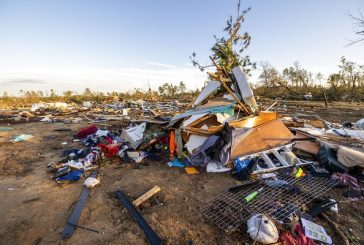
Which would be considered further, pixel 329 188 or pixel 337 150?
pixel 337 150

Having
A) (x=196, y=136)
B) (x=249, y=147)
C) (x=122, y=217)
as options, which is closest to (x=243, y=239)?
(x=122, y=217)

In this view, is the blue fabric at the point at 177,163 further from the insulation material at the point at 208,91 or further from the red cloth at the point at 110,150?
the insulation material at the point at 208,91

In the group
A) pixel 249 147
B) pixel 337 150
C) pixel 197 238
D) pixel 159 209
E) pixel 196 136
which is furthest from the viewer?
pixel 196 136

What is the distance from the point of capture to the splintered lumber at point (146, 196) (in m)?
3.35

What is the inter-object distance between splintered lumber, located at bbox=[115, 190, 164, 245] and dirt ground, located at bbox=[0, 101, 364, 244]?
0.07 m

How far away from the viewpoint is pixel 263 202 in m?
3.23

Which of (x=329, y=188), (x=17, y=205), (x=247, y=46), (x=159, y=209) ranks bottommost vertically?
(x=17, y=205)

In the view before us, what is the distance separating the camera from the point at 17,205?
3428mm

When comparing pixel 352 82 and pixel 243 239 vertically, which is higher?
pixel 352 82

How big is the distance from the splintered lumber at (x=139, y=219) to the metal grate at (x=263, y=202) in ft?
2.68

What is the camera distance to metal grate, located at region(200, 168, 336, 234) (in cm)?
291

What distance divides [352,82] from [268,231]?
32485mm

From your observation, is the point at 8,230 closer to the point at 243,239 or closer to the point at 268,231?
the point at 243,239

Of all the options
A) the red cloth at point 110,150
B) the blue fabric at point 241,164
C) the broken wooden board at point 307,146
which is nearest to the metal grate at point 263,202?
the blue fabric at point 241,164
